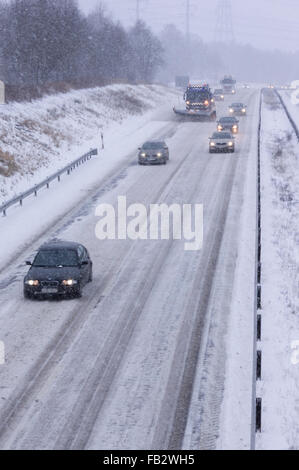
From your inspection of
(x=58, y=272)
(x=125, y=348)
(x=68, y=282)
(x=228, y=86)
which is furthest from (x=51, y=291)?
(x=228, y=86)

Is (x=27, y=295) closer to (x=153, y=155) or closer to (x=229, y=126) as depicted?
(x=153, y=155)

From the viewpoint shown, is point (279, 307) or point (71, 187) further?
point (71, 187)

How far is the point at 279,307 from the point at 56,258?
613cm

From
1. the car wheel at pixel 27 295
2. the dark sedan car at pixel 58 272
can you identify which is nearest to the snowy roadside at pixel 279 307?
the dark sedan car at pixel 58 272

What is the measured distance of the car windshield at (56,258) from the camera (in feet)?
65.6

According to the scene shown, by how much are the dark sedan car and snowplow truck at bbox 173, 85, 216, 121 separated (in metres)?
46.7

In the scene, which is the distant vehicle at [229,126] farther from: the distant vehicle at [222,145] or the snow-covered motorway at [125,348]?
the snow-covered motorway at [125,348]

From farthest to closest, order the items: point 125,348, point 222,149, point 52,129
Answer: point 52,129 → point 222,149 → point 125,348

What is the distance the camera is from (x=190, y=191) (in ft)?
112

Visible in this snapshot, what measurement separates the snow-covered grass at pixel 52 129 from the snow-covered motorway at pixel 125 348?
12.0 meters

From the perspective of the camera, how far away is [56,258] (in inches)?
797

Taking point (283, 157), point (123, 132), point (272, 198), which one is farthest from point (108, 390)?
point (123, 132)

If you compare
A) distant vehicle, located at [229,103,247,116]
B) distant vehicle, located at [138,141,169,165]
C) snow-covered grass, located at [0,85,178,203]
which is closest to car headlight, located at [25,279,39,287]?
snow-covered grass, located at [0,85,178,203]

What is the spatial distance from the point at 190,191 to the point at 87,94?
37.5m
